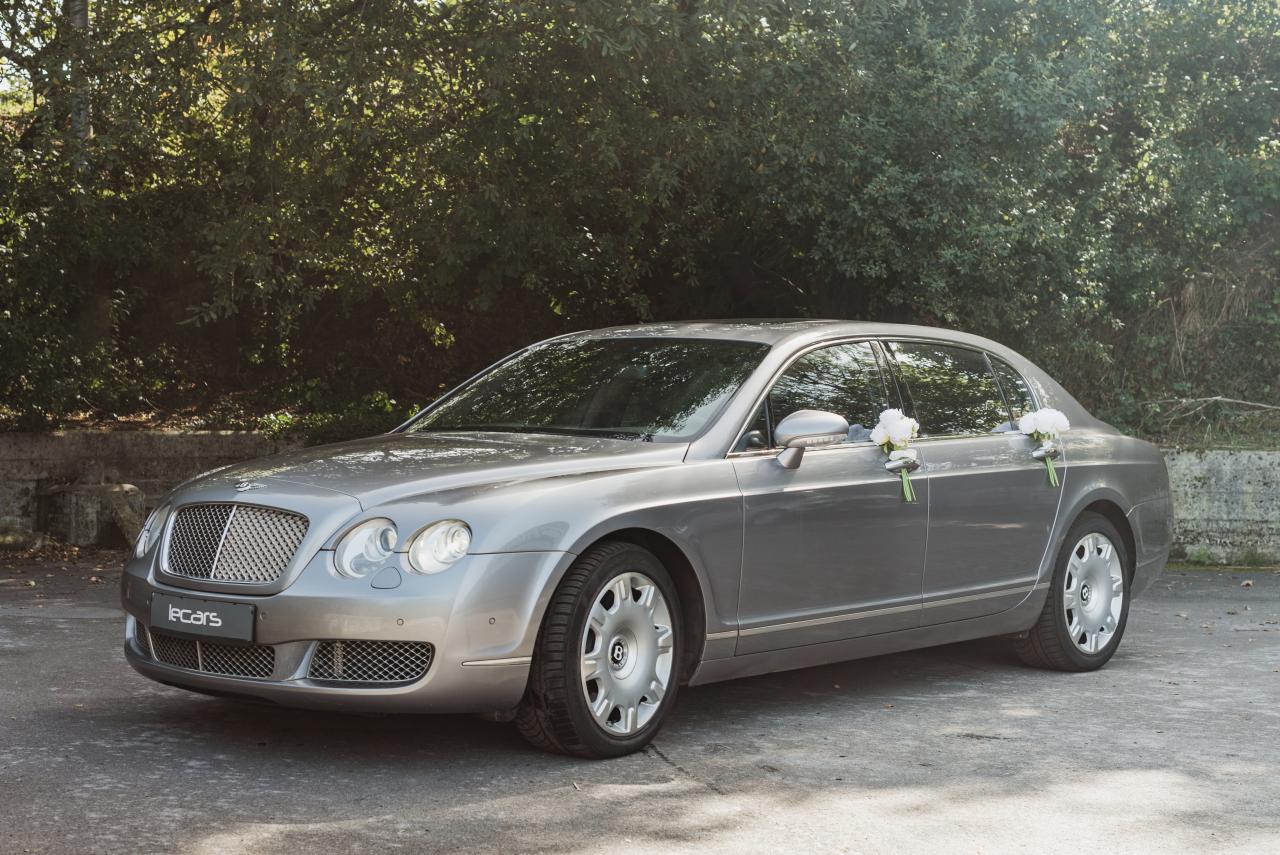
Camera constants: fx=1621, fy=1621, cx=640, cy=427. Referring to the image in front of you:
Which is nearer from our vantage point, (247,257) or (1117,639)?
(1117,639)

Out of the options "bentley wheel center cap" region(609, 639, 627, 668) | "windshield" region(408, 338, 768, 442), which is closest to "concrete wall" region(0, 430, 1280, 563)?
"windshield" region(408, 338, 768, 442)

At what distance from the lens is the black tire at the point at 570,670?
565 centimetres

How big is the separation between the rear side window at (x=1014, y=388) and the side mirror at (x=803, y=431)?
1.76 m

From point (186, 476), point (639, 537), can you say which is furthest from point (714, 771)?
point (186, 476)

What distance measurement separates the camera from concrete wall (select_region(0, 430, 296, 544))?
1357cm

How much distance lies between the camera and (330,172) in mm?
12938

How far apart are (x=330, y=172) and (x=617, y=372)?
21.9 ft

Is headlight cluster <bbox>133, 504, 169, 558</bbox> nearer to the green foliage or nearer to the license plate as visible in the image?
the license plate

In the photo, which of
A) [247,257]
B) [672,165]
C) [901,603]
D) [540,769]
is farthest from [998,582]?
[247,257]

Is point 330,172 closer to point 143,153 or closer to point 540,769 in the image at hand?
point 143,153

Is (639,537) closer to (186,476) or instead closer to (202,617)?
(202,617)

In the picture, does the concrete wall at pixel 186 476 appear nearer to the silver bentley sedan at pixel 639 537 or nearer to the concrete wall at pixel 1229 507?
the concrete wall at pixel 1229 507

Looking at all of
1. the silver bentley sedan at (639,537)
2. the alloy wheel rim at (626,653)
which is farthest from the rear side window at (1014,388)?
the alloy wheel rim at (626,653)

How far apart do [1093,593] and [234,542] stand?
4.49 m
